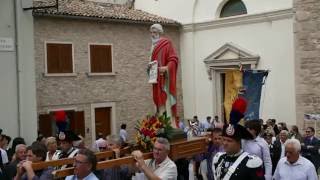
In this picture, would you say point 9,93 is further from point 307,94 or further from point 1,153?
point 307,94

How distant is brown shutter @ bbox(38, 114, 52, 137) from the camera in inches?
771

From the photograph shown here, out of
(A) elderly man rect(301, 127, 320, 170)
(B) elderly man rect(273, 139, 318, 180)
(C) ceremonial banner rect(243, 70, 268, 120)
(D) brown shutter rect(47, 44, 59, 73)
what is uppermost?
(D) brown shutter rect(47, 44, 59, 73)

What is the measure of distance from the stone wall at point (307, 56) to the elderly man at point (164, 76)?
11265 millimetres

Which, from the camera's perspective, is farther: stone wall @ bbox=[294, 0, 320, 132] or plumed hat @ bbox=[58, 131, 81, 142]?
stone wall @ bbox=[294, 0, 320, 132]

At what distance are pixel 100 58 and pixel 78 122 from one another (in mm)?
2922

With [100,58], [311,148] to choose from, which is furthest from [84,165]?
[100,58]

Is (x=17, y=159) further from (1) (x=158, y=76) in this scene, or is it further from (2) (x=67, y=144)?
(1) (x=158, y=76)

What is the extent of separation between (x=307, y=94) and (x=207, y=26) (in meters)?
7.24

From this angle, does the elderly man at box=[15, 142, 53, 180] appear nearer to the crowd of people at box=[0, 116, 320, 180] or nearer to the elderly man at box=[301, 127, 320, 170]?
the crowd of people at box=[0, 116, 320, 180]

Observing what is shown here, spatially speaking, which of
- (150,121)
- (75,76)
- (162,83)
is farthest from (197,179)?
(75,76)

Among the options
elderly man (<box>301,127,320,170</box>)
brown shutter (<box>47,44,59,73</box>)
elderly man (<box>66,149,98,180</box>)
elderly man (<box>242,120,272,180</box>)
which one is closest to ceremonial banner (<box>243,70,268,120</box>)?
elderly man (<box>301,127,320,170</box>)

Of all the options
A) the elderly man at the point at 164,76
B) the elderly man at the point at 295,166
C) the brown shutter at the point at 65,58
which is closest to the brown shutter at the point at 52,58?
the brown shutter at the point at 65,58

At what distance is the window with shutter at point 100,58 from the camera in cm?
2191

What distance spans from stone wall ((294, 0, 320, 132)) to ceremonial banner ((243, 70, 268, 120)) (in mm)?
6000
